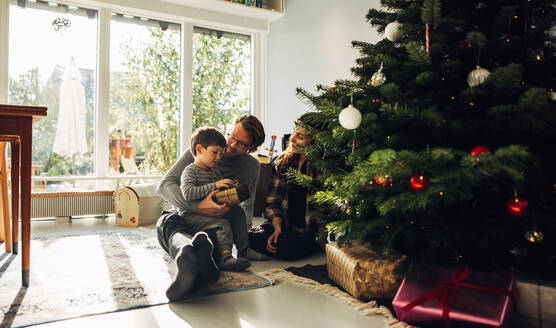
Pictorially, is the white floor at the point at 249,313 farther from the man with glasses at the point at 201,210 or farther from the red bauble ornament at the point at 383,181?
the red bauble ornament at the point at 383,181

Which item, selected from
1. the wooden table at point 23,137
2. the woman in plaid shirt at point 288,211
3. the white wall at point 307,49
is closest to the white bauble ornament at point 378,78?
the woman in plaid shirt at point 288,211

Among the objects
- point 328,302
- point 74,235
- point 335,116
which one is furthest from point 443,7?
point 74,235

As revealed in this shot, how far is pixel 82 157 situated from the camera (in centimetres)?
402

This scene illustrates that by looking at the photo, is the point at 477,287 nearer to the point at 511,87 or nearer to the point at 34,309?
the point at 511,87

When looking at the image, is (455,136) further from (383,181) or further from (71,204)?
(71,204)

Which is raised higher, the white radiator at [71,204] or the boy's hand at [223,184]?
the boy's hand at [223,184]

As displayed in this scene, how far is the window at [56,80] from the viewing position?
377 cm

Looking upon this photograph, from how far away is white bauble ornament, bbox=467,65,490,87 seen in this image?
1.34 meters

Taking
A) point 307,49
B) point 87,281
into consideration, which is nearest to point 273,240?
point 87,281

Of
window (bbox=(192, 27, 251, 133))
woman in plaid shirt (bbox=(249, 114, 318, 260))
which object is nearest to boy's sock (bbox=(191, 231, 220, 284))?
woman in plaid shirt (bbox=(249, 114, 318, 260))

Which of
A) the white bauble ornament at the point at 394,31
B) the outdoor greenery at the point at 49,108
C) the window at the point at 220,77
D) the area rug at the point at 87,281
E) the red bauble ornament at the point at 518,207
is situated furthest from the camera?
the window at the point at 220,77

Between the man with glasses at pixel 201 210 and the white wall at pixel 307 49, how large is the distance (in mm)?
1530

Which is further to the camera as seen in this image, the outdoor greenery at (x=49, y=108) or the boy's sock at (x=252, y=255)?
the outdoor greenery at (x=49, y=108)

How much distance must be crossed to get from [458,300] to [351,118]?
2.18 ft
